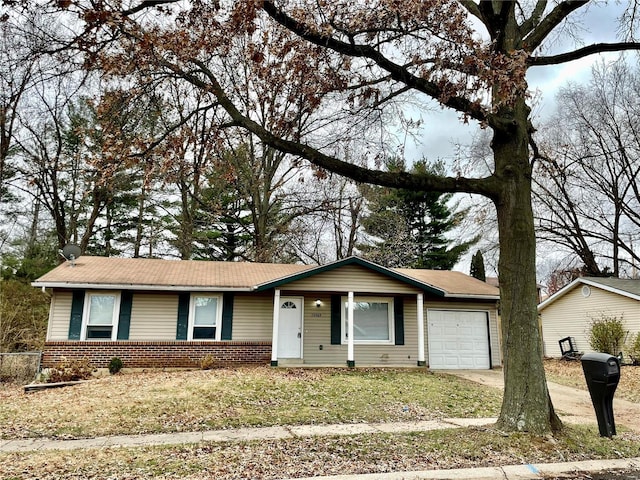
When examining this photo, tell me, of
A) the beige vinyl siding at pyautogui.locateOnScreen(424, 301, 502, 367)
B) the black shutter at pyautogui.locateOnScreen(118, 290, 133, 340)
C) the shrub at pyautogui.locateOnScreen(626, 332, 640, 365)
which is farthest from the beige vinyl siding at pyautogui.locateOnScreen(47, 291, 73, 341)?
the shrub at pyautogui.locateOnScreen(626, 332, 640, 365)

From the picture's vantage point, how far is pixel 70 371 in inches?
463

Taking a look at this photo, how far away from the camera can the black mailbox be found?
19.8 ft

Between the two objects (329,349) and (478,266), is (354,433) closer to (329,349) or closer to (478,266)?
(329,349)

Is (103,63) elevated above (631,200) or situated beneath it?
situated beneath

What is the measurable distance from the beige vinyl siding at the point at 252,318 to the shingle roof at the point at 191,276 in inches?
22.7

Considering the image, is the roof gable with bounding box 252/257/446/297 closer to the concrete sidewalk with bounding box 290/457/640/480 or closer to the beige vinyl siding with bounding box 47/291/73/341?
the beige vinyl siding with bounding box 47/291/73/341

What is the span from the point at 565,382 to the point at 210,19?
13.1 meters

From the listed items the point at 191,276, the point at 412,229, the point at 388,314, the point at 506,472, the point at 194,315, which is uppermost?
the point at 412,229

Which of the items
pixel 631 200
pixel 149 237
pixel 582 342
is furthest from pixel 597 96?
pixel 149 237

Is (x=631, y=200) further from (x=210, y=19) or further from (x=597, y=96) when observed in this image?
(x=210, y=19)

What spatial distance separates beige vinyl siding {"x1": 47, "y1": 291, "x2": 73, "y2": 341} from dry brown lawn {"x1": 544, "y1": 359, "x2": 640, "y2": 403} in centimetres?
1440

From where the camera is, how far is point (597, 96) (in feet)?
72.2

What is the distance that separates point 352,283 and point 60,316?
866cm

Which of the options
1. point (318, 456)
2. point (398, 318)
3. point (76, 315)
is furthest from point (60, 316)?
point (318, 456)
